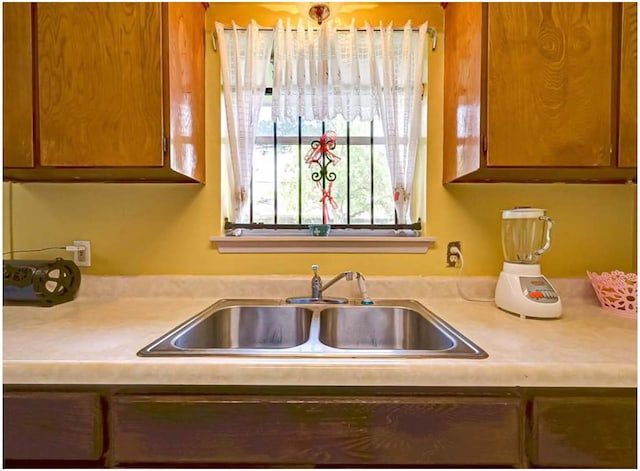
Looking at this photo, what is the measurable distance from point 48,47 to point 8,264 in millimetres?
795

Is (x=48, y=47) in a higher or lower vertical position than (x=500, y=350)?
higher

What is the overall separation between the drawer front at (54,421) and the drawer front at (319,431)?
0.06 m

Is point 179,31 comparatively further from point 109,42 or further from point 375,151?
point 375,151

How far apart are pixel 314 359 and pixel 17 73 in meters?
1.31

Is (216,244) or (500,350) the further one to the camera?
(216,244)

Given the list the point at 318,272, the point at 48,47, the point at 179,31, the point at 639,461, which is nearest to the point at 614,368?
the point at 639,461

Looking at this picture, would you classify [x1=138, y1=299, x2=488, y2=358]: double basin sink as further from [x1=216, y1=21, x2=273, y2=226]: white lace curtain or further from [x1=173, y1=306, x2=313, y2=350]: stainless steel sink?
[x1=216, y1=21, x2=273, y2=226]: white lace curtain

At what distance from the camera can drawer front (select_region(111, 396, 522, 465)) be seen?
757mm

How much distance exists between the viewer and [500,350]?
85cm

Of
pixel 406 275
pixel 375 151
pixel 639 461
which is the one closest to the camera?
pixel 639 461

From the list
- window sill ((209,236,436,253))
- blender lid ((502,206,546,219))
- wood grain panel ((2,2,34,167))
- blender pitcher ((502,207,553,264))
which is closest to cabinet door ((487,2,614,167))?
blender lid ((502,206,546,219))

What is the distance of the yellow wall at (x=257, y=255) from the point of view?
4.83ft

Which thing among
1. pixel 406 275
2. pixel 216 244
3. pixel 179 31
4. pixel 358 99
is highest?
pixel 179 31

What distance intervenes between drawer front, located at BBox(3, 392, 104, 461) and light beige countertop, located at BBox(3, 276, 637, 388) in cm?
5
